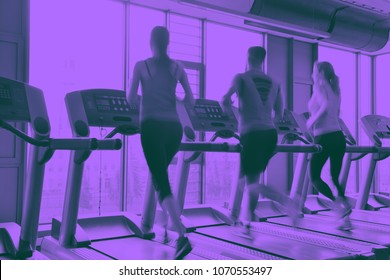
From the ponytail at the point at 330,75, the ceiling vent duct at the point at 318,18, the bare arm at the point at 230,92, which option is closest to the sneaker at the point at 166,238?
the bare arm at the point at 230,92

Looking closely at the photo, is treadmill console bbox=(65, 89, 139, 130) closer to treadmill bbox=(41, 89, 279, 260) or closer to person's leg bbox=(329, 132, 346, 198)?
treadmill bbox=(41, 89, 279, 260)

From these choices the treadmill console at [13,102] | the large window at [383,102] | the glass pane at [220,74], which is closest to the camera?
the treadmill console at [13,102]

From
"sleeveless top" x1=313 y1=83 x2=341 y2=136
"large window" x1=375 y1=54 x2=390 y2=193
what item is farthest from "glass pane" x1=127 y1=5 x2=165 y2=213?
"large window" x1=375 y1=54 x2=390 y2=193

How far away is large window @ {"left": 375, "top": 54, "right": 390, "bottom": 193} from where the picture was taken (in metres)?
7.80

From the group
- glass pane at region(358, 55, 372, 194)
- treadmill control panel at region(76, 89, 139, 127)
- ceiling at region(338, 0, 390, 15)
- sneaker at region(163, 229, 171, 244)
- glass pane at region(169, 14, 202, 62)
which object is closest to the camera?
treadmill control panel at region(76, 89, 139, 127)

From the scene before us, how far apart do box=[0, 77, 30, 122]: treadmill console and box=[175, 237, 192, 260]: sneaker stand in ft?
4.31

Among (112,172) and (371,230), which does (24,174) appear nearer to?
(112,172)

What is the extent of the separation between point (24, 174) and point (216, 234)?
6.40 ft

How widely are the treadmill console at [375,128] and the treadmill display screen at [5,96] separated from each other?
4215 mm

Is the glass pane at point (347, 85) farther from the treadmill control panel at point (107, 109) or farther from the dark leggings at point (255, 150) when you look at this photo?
the treadmill control panel at point (107, 109)

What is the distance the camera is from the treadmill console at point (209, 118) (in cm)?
395

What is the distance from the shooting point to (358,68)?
768 centimetres

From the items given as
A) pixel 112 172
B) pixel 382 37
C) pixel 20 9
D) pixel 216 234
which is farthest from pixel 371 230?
pixel 20 9

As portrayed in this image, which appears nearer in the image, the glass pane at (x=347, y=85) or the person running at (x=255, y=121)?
the person running at (x=255, y=121)
